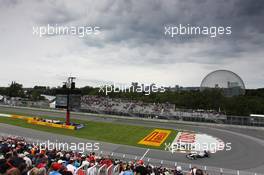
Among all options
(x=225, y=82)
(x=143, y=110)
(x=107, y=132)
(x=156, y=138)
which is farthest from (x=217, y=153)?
(x=225, y=82)

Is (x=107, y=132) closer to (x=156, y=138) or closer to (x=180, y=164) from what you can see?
(x=156, y=138)

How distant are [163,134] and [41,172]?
39174mm

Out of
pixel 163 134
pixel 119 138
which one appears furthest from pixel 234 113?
pixel 119 138

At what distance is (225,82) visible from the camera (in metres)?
64.0

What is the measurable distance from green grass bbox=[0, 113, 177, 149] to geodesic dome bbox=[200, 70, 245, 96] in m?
21.9

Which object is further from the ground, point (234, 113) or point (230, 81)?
point (230, 81)

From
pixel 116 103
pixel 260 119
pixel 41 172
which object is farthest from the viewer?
pixel 116 103

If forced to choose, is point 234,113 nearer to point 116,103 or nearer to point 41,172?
point 116,103

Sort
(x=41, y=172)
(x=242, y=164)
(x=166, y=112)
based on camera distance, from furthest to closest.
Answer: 1. (x=166, y=112)
2. (x=242, y=164)
3. (x=41, y=172)

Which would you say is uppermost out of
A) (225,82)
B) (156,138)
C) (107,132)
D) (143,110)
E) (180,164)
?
(225,82)

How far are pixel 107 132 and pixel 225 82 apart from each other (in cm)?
3285

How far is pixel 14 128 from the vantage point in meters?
43.8

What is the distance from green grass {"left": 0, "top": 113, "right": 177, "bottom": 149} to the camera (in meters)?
38.5

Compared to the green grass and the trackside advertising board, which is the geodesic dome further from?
the trackside advertising board
